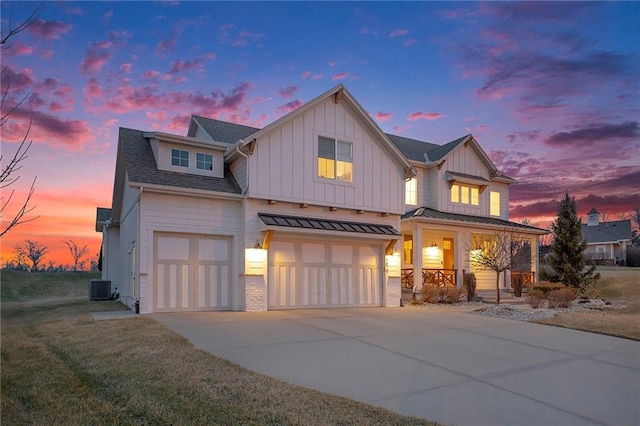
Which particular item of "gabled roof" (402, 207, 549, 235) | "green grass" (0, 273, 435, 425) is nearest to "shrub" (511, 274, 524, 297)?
"gabled roof" (402, 207, 549, 235)

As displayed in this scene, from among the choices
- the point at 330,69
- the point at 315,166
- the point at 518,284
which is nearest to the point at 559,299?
the point at 518,284

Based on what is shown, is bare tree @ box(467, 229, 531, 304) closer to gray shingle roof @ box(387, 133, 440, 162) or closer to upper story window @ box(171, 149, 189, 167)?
gray shingle roof @ box(387, 133, 440, 162)

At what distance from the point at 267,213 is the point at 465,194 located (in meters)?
13.1

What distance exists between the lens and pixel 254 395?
5164 millimetres

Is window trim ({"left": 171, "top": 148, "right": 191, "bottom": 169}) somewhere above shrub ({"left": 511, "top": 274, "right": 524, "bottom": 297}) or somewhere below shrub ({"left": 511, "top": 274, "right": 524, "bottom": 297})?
above

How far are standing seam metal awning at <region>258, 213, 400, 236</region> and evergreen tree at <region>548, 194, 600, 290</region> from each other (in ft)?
36.7

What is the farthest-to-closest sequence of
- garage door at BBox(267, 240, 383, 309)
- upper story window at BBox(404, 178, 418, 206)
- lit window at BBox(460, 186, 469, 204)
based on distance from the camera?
lit window at BBox(460, 186, 469, 204)
upper story window at BBox(404, 178, 418, 206)
garage door at BBox(267, 240, 383, 309)

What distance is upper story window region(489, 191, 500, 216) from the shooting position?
2488cm

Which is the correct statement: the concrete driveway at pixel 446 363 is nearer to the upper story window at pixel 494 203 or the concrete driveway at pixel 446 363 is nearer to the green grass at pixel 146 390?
the green grass at pixel 146 390

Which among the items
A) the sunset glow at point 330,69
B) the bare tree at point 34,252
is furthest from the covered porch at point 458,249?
the bare tree at point 34,252

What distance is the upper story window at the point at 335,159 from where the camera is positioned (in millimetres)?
15852

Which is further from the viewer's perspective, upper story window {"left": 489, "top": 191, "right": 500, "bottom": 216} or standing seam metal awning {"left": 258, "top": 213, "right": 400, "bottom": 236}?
upper story window {"left": 489, "top": 191, "right": 500, "bottom": 216}

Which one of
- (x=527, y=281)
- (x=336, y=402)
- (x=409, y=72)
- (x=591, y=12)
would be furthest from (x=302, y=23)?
(x=527, y=281)

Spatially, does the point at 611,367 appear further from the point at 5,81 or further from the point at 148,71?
the point at 148,71
